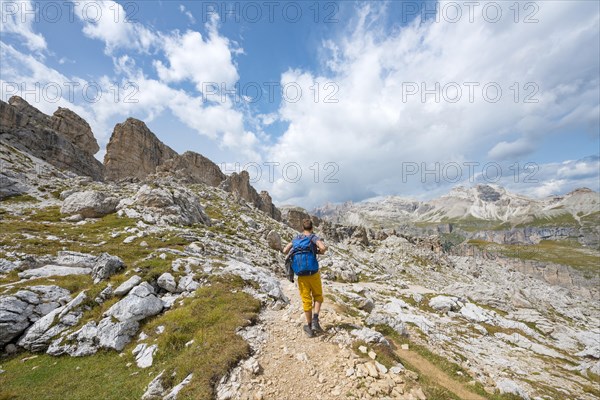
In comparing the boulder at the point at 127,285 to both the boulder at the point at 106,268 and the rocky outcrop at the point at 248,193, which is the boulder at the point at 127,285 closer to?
the boulder at the point at 106,268

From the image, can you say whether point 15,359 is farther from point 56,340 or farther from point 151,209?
point 151,209

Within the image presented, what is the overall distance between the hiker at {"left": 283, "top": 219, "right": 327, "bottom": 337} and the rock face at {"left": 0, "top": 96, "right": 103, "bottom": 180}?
11104 centimetres

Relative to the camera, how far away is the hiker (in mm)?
10945

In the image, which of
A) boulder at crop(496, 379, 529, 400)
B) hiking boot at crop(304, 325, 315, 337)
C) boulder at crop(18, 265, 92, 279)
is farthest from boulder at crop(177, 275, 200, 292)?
boulder at crop(496, 379, 529, 400)

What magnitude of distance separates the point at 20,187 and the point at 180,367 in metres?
70.6

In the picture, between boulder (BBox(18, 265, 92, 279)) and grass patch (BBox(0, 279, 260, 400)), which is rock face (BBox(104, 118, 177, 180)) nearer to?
boulder (BBox(18, 265, 92, 279))

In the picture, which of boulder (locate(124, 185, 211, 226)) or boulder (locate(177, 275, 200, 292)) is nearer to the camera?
boulder (locate(177, 275, 200, 292))

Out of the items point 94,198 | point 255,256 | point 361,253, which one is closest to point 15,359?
point 255,256

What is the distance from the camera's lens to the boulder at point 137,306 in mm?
14422

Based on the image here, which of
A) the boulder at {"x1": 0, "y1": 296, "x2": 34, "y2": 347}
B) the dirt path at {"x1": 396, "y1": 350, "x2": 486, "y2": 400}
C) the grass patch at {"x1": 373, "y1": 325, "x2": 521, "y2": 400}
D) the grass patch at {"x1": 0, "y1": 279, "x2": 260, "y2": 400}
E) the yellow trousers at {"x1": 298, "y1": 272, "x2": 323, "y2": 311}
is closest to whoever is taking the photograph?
the grass patch at {"x1": 373, "y1": 325, "x2": 521, "y2": 400}

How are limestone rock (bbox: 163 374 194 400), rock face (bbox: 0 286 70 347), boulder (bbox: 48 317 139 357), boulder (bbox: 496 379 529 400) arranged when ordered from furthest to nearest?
rock face (bbox: 0 286 70 347) < boulder (bbox: 496 379 529 400) < boulder (bbox: 48 317 139 357) < limestone rock (bbox: 163 374 194 400)

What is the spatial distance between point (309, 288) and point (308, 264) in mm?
1259

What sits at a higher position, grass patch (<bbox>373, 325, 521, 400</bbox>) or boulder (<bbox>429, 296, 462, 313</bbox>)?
grass patch (<bbox>373, 325, 521, 400</bbox>)

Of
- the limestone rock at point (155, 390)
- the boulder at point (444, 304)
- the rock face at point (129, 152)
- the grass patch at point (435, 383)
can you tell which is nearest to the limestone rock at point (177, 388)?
the limestone rock at point (155, 390)
